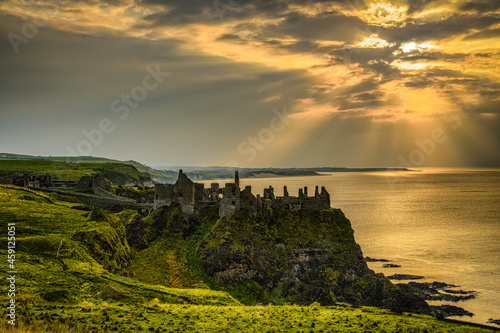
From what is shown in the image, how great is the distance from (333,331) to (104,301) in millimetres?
15460

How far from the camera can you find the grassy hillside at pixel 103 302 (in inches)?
822

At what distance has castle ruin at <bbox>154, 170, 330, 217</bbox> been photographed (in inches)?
2308

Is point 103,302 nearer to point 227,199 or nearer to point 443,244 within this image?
point 227,199

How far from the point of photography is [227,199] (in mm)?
58656

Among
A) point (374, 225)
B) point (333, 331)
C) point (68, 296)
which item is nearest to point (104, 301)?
point (68, 296)

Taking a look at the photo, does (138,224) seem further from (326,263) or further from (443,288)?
(443,288)

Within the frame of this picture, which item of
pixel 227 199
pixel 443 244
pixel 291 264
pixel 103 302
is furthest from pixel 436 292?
pixel 103 302

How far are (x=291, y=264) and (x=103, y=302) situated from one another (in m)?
33.7

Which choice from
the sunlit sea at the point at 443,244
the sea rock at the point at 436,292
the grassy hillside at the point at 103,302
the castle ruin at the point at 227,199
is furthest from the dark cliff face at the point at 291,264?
the sunlit sea at the point at 443,244

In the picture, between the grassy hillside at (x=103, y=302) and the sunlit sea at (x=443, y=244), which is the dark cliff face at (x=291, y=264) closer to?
the grassy hillside at (x=103, y=302)

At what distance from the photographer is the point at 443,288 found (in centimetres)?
6862

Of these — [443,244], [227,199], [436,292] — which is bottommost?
[436,292]

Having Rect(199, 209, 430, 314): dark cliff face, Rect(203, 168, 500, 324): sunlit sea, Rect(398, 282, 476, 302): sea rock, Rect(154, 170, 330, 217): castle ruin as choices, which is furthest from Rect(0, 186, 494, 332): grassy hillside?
Rect(203, 168, 500, 324): sunlit sea

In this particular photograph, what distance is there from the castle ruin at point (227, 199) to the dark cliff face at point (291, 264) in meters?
1.89
